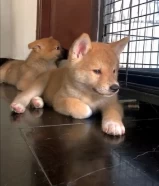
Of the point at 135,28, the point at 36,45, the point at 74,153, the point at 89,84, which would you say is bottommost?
the point at 74,153

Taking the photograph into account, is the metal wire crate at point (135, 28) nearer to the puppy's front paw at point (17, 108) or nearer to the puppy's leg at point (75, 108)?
the puppy's leg at point (75, 108)

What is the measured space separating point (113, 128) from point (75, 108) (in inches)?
10.0

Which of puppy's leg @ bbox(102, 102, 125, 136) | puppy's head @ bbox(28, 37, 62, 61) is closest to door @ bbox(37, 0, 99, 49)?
puppy's head @ bbox(28, 37, 62, 61)

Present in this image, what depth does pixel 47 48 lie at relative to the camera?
2.17 metres

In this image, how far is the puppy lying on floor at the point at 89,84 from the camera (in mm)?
1120

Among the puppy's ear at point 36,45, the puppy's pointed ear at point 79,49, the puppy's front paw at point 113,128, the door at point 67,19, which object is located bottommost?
the puppy's front paw at point 113,128

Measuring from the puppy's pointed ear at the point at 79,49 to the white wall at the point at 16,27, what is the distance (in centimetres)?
187

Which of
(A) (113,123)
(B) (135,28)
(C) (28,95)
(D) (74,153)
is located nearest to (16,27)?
(B) (135,28)

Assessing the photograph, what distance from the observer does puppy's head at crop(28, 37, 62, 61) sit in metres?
2.15

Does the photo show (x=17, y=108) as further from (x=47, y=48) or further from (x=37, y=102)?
A: (x=47, y=48)

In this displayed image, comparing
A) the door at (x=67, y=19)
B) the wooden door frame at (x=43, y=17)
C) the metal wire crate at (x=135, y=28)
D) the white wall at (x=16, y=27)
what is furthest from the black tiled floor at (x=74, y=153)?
the white wall at (x=16, y=27)

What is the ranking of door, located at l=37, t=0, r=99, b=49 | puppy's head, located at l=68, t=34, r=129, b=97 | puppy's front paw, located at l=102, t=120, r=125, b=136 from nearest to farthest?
puppy's front paw, located at l=102, t=120, r=125, b=136, puppy's head, located at l=68, t=34, r=129, b=97, door, located at l=37, t=0, r=99, b=49

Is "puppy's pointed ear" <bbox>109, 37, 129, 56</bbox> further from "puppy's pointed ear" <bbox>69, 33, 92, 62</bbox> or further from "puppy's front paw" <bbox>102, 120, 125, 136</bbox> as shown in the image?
"puppy's front paw" <bbox>102, 120, 125, 136</bbox>

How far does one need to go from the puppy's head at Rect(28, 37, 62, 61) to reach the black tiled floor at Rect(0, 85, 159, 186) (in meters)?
1.02
